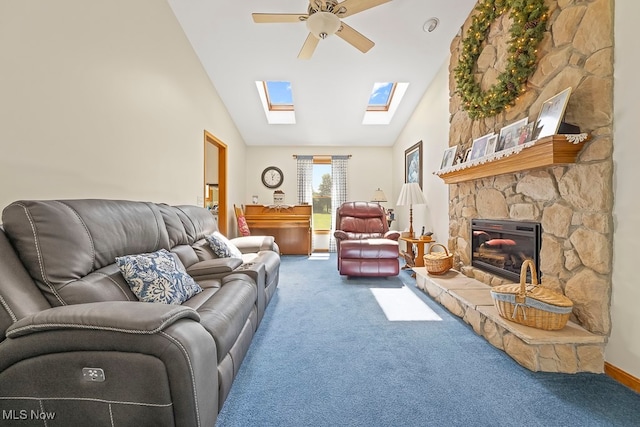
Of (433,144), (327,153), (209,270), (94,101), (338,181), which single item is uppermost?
(327,153)

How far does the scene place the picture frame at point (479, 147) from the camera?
272cm

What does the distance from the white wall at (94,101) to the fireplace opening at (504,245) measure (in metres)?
3.38

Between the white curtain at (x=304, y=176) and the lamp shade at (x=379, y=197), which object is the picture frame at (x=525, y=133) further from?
the white curtain at (x=304, y=176)

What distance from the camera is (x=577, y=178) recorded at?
188 centimetres

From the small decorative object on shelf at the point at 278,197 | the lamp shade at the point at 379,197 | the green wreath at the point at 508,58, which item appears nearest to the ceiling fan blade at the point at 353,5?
the green wreath at the point at 508,58

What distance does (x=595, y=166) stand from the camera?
1.76 metres

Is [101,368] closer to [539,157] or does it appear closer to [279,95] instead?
[539,157]

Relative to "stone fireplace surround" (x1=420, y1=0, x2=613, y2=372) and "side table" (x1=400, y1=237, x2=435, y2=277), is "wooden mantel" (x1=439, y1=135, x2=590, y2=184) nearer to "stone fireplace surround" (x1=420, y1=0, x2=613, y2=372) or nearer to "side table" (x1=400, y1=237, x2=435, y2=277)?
"stone fireplace surround" (x1=420, y1=0, x2=613, y2=372)

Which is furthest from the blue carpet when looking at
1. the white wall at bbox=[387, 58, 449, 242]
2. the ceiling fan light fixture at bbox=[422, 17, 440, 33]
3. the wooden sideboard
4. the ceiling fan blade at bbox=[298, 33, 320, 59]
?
the wooden sideboard

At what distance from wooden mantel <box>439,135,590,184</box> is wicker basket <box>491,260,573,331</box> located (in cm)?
72

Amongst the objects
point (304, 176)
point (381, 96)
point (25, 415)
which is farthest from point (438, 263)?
point (304, 176)

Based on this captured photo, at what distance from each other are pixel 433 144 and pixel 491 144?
1618 millimetres

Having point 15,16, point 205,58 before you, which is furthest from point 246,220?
point 15,16

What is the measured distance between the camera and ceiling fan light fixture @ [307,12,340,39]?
7.52 feet
